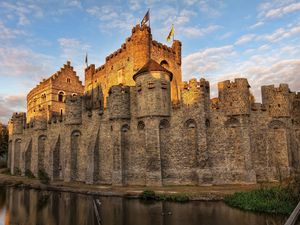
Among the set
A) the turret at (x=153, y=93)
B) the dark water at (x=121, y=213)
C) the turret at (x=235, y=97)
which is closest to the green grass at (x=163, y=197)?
the dark water at (x=121, y=213)

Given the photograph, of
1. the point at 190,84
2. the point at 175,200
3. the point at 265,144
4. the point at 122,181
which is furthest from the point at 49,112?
the point at 265,144

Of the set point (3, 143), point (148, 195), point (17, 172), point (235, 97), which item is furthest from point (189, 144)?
point (3, 143)

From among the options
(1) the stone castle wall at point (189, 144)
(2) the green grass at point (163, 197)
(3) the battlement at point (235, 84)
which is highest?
(3) the battlement at point (235, 84)

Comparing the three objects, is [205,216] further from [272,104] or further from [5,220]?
[272,104]

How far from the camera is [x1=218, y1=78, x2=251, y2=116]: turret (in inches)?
925

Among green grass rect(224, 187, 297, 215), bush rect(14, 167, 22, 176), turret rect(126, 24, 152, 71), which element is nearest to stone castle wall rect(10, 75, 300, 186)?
turret rect(126, 24, 152, 71)

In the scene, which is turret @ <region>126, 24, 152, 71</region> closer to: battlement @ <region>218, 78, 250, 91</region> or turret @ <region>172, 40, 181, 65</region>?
turret @ <region>172, 40, 181, 65</region>

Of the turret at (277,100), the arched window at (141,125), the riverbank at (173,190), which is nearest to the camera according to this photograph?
the riverbank at (173,190)

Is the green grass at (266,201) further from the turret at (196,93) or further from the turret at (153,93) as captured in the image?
the turret at (153,93)

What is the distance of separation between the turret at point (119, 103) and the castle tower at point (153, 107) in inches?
55.8

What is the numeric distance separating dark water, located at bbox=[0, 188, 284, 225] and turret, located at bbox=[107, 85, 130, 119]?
8746mm

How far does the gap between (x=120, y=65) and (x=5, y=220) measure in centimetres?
2272

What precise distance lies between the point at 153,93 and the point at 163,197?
32.6 ft

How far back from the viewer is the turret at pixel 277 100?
24.3 meters
